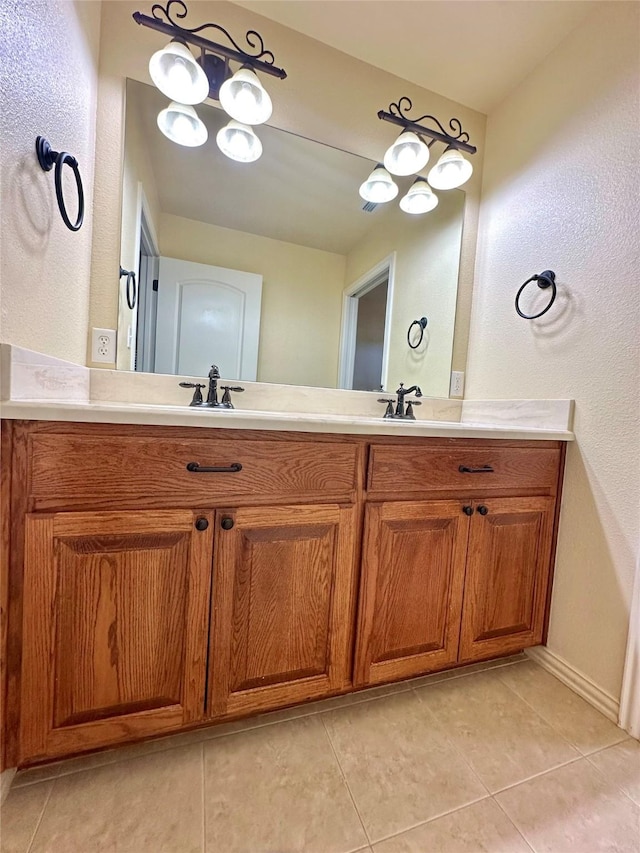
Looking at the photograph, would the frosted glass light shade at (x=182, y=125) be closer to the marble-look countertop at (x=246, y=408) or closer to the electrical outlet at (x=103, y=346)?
the electrical outlet at (x=103, y=346)

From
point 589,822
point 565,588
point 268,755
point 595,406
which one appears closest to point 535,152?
point 595,406

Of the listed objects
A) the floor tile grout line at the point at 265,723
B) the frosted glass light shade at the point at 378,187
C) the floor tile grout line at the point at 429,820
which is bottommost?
the floor tile grout line at the point at 265,723

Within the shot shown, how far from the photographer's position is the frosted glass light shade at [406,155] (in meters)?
1.51

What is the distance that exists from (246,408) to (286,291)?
53cm

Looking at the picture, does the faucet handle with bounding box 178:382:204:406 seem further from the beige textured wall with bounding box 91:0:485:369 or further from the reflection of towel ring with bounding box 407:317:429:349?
the reflection of towel ring with bounding box 407:317:429:349

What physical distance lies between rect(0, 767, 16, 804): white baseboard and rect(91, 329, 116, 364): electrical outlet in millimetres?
1090

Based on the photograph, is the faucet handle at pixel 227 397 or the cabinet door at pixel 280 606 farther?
the faucet handle at pixel 227 397

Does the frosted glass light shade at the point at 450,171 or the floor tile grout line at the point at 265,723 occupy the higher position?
the frosted glass light shade at the point at 450,171

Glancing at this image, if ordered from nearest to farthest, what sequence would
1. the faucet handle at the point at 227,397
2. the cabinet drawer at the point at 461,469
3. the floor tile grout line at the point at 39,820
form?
the floor tile grout line at the point at 39,820 → the cabinet drawer at the point at 461,469 → the faucet handle at the point at 227,397

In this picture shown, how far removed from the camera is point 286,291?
5.11 ft

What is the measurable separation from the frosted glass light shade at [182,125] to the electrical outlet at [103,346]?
0.76 meters

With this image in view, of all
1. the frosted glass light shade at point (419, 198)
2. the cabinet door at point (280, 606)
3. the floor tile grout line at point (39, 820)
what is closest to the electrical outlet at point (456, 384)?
the frosted glass light shade at point (419, 198)

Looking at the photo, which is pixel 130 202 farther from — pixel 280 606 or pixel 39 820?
pixel 39 820

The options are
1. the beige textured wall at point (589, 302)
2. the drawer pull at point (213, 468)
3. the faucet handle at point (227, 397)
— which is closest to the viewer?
the drawer pull at point (213, 468)
